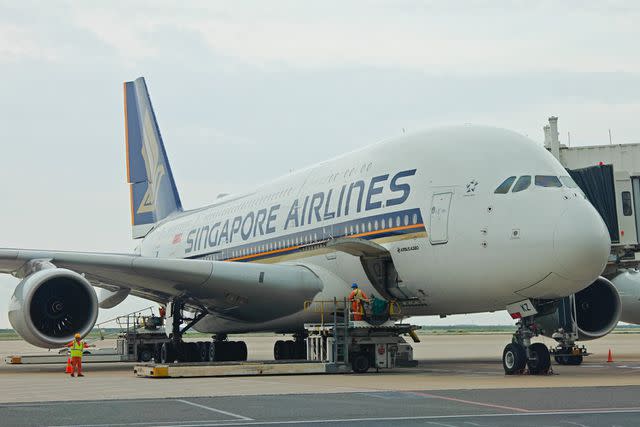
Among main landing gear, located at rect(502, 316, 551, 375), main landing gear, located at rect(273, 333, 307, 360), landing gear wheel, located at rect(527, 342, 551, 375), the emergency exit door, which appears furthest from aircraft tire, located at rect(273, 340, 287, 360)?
landing gear wheel, located at rect(527, 342, 551, 375)

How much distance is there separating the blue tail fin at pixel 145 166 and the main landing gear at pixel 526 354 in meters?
15.3

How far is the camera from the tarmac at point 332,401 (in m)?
8.45

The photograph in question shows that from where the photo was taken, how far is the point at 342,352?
15938 mm

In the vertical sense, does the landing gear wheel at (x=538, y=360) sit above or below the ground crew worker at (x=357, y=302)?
below

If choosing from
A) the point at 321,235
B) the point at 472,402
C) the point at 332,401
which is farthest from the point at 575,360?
the point at 332,401

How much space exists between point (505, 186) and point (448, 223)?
3.43ft

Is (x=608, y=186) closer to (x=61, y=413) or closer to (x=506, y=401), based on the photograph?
(x=506, y=401)

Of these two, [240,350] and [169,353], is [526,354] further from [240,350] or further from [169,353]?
[240,350]

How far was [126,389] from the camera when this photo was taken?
12555mm

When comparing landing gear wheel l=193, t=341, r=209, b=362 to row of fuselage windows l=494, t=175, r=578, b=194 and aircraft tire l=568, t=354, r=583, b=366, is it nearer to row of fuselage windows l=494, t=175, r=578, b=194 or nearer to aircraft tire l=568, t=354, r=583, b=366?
aircraft tire l=568, t=354, r=583, b=366

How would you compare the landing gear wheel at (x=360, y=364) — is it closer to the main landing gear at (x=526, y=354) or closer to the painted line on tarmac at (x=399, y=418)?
the main landing gear at (x=526, y=354)

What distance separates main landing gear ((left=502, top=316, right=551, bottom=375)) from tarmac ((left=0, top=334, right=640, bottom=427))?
0.36 m

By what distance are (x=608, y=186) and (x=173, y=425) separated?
416 inches

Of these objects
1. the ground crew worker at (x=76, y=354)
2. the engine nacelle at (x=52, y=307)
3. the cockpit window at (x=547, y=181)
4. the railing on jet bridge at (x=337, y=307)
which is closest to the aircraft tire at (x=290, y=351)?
the railing on jet bridge at (x=337, y=307)
